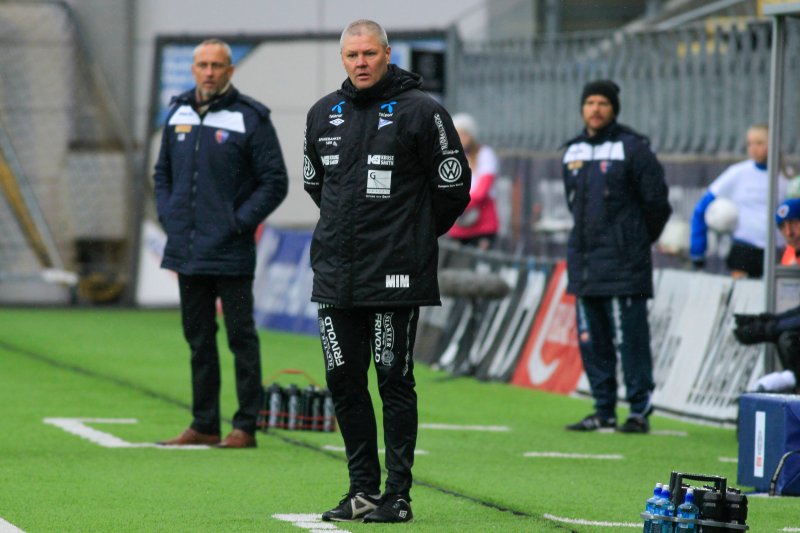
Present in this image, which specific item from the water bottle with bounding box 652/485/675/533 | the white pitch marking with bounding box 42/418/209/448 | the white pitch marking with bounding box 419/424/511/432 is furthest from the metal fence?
the water bottle with bounding box 652/485/675/533

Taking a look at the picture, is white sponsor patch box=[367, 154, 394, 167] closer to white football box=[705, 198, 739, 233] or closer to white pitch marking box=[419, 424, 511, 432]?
white pitch marking box=[419, 424, 511, 432]

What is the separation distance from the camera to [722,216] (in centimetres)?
1295

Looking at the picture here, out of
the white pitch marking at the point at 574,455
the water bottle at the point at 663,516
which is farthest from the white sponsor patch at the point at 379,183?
the white pitch marking at the point at 574,455

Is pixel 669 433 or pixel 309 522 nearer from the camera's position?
pixel 309 522

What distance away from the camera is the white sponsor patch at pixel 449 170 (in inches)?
297

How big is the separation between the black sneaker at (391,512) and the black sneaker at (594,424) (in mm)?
4468

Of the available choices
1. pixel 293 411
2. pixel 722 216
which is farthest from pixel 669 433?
pixel 293 411

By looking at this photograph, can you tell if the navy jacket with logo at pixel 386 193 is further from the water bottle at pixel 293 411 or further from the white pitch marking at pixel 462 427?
the white pitch marking at pixel 462 427

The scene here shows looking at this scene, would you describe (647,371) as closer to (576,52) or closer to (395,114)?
(395,114)

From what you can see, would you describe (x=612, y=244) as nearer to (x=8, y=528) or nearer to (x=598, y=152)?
(x=598, y=152)

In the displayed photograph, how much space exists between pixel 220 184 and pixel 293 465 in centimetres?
170

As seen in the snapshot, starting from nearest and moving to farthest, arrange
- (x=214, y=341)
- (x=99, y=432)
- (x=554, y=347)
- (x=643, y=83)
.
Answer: (x=214, y=341)
(x=99, y=432)
(x=554, y=347)
(x=643, y=83)

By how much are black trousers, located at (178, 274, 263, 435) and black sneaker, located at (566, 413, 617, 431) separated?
2.42m

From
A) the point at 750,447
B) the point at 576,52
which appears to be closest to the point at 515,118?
the point at 576,52
